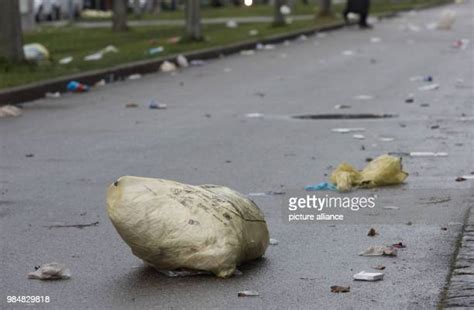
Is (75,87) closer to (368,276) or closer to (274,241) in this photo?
(274,241)

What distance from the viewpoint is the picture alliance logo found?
7895mm

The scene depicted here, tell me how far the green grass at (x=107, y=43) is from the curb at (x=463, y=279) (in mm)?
9888

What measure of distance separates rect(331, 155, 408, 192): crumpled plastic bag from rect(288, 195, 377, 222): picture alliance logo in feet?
1.12

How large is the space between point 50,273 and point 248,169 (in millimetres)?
3646

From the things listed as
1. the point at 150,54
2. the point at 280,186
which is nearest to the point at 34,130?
the point at 280,186

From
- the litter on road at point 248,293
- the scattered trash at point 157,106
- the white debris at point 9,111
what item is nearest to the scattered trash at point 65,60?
the scattered trash at point 157,106

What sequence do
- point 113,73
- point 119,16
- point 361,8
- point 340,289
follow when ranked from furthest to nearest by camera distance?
point 361,8
point 119,16
point 113,73
point 340,289

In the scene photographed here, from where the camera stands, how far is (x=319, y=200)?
8406 mm

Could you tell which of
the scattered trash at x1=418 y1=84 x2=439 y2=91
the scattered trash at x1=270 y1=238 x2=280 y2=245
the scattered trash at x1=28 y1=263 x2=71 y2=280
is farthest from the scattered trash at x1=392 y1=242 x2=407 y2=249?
the scattered trash at x1=418 y1=84 x2=439 y2=91

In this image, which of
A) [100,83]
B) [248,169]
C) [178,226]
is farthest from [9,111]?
[178,226]

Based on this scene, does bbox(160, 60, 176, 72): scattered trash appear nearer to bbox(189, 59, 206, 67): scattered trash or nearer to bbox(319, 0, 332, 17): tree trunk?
bbox(189, 59, 206, 67): scattered trash

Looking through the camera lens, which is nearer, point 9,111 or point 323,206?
point 323,206

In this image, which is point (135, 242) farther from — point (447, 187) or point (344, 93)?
point (344, 93)

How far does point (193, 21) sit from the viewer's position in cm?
2558
